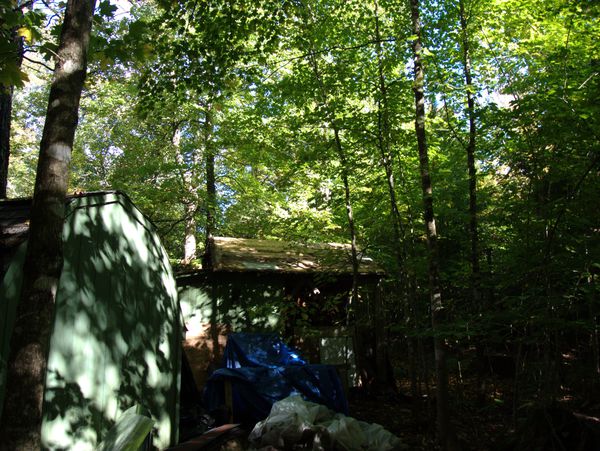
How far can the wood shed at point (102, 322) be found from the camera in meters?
4.11

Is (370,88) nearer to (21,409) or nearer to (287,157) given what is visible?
(287,157)

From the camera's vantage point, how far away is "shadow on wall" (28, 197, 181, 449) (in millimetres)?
4305

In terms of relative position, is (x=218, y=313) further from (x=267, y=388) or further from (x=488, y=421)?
(x=488, y=421)

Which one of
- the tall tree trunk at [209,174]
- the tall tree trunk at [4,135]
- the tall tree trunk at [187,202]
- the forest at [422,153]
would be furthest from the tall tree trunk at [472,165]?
the tall tree trunk at [187,202]

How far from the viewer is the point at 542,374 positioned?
19.6 ft

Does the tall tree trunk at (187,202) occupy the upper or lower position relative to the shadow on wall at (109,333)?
upper

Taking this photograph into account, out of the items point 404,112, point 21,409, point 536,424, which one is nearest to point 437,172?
point 404,112

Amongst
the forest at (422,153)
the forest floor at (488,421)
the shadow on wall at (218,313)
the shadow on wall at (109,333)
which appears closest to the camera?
the shadow on wall at (109,333)

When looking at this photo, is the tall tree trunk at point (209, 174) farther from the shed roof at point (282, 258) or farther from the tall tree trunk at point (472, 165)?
the tall tree trunk at point (472, 165)

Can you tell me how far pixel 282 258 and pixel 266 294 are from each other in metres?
0.97

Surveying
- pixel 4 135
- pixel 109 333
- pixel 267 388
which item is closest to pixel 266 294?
pixel 267 388

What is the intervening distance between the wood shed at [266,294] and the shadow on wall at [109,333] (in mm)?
3824

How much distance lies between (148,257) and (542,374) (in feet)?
18.1

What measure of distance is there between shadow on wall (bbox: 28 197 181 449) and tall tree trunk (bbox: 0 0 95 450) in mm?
1905
